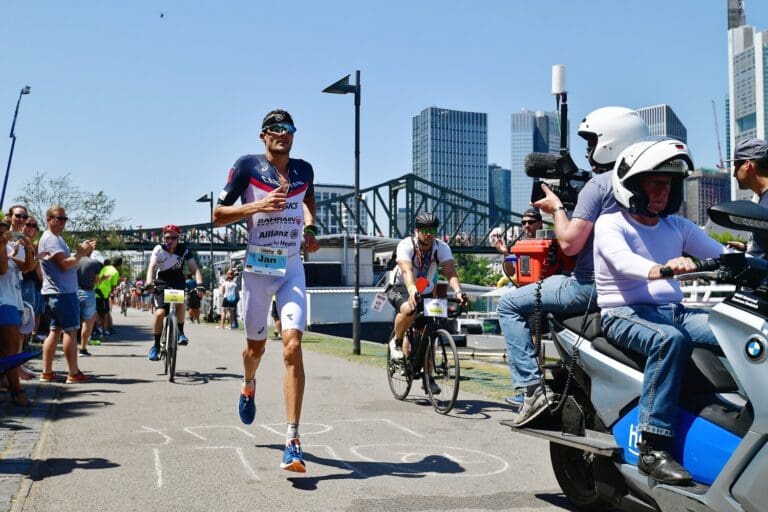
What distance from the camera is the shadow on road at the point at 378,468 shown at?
4812 millimetres

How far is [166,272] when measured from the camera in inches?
408

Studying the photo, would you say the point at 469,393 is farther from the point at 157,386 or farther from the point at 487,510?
Result: the point at 487,510

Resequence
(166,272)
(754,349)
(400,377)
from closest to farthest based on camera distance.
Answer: (754,349)
(400,377)
(166,272)

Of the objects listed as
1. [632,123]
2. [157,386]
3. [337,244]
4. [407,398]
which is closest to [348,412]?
[407,398]

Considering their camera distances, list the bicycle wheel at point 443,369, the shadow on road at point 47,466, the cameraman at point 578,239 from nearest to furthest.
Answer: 1. the cameraman at point 578,239
2. the shadow on road at point 47,466
3. the bicycle wheel at point 443,369

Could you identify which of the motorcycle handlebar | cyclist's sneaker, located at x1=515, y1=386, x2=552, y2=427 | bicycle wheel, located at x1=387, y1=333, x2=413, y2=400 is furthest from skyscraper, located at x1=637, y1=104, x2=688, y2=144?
bicycle wheel, located at x1=387, y1=333, x2=413, y2=400

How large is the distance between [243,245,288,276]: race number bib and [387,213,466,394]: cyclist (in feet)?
8.55

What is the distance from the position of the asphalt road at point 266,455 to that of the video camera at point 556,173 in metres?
1.73

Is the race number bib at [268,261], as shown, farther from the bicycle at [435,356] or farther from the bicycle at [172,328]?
the bicycle at [172,328]

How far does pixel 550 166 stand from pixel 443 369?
11.4 ft

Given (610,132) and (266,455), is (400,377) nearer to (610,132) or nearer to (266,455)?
(266,455)

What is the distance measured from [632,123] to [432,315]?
Answer: 3.67 meters

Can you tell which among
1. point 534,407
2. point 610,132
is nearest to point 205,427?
point 534,407

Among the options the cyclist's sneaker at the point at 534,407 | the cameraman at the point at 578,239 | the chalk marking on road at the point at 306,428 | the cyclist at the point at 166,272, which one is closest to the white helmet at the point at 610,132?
the cameraman at the point at 578,239
